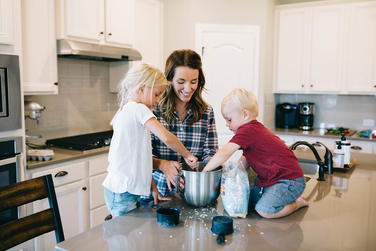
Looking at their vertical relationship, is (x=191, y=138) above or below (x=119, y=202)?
above

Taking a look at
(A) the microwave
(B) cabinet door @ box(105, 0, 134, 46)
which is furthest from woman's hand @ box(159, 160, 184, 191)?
(B) cabinet door @ box(105, 0, 134, 46)

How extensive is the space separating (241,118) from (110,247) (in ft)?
2.33

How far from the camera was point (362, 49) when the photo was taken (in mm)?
3803

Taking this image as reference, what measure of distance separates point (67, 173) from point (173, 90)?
1.30 meters

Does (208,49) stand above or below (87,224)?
above

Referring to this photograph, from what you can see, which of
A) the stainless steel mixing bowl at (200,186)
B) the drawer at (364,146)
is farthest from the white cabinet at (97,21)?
the drawer at (364,146)

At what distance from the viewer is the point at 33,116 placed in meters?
2.53

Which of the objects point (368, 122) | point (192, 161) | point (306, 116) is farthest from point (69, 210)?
point (368, 122)

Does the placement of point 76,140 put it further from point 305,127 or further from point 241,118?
point 305,127

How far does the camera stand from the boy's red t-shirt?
1264mm

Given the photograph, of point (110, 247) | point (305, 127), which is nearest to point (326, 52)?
point (305, 127)

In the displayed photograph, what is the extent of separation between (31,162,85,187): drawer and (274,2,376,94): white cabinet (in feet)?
9.11

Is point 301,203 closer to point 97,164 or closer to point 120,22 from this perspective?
point 97,164

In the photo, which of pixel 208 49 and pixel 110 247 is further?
pixel 208 49
